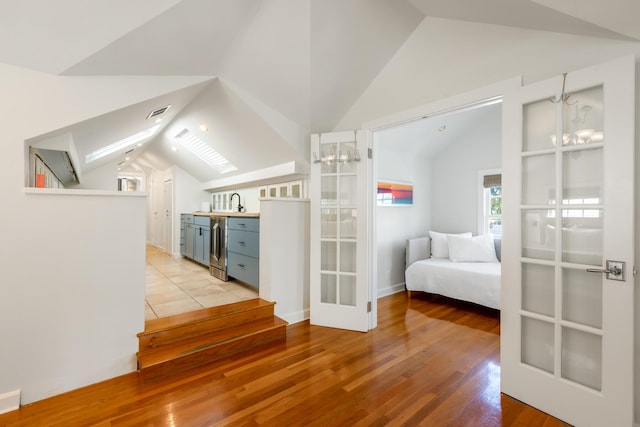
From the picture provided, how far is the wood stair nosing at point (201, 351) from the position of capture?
80.7 inches

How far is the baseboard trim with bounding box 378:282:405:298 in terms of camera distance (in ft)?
13.1

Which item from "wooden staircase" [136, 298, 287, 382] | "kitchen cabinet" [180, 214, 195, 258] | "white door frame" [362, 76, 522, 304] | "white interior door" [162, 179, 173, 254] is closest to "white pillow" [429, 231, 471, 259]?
"white door frame" [362, 76, 522, 304]

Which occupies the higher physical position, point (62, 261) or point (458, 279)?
point (62, 261)

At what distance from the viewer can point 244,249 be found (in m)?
3.58

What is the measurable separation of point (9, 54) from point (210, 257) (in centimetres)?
330

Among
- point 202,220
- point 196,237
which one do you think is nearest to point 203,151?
point 202,220

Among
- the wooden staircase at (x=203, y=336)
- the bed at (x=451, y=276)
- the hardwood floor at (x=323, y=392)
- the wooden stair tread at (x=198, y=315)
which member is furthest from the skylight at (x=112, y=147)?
the bed at (x=451, y=276)

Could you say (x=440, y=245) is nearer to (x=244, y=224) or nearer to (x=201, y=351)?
(x=244, y=224)

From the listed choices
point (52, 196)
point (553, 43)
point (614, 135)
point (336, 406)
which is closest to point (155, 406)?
point (336, 406)

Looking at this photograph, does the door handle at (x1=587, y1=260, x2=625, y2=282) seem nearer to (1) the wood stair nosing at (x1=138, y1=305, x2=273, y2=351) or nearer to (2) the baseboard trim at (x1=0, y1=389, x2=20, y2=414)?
(1) the wood stair nosing at (x1=138, y1=305, x2=273, y2=351)

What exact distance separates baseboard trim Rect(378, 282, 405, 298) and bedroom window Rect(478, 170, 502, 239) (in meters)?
1.50

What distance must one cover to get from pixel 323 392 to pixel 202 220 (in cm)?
376

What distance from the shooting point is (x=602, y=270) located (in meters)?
1.49

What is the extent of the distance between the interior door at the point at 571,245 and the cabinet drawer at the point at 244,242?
2486mm
